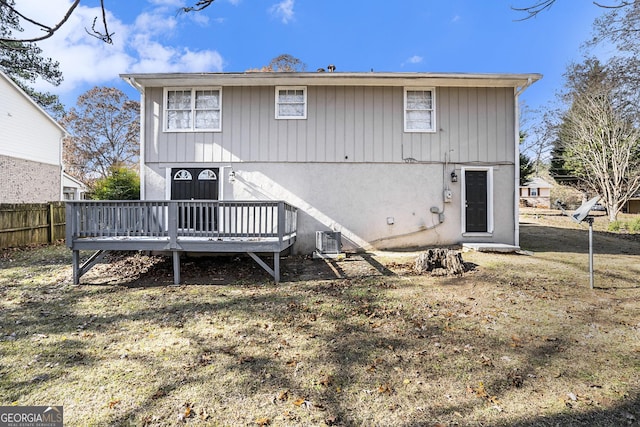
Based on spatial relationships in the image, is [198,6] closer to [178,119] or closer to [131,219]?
[131,219]

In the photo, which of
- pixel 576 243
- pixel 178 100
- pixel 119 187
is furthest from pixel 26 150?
pixel 576 243

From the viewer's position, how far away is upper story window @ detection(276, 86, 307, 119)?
334 inches

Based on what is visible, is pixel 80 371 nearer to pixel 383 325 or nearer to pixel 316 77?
pixel 383 325

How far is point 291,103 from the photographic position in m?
8.49

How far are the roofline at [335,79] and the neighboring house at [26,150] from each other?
402 inches

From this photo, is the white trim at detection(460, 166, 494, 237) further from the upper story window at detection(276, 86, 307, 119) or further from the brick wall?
the brick wall

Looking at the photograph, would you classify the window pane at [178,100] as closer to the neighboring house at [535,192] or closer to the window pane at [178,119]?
the window pane at [178,119]

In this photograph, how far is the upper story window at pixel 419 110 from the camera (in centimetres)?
856

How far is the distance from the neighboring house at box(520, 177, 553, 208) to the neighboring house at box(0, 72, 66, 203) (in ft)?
126

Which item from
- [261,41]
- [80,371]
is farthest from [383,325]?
[261,41]

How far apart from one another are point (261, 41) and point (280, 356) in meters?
13.5

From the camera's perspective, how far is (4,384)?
277cm

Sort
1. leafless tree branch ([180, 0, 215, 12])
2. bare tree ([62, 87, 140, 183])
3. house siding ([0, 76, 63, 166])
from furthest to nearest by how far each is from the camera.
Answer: bare tree ([62, 87, 140, 183]) → house siding ([0, 76, 63, 166]) → leafless tree branch ([180, 0, 215, 12])

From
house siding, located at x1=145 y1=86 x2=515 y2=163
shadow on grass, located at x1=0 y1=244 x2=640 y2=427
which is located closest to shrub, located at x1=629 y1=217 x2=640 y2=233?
house siding, located at x1=145 y1=86 x2=515 y2=163
